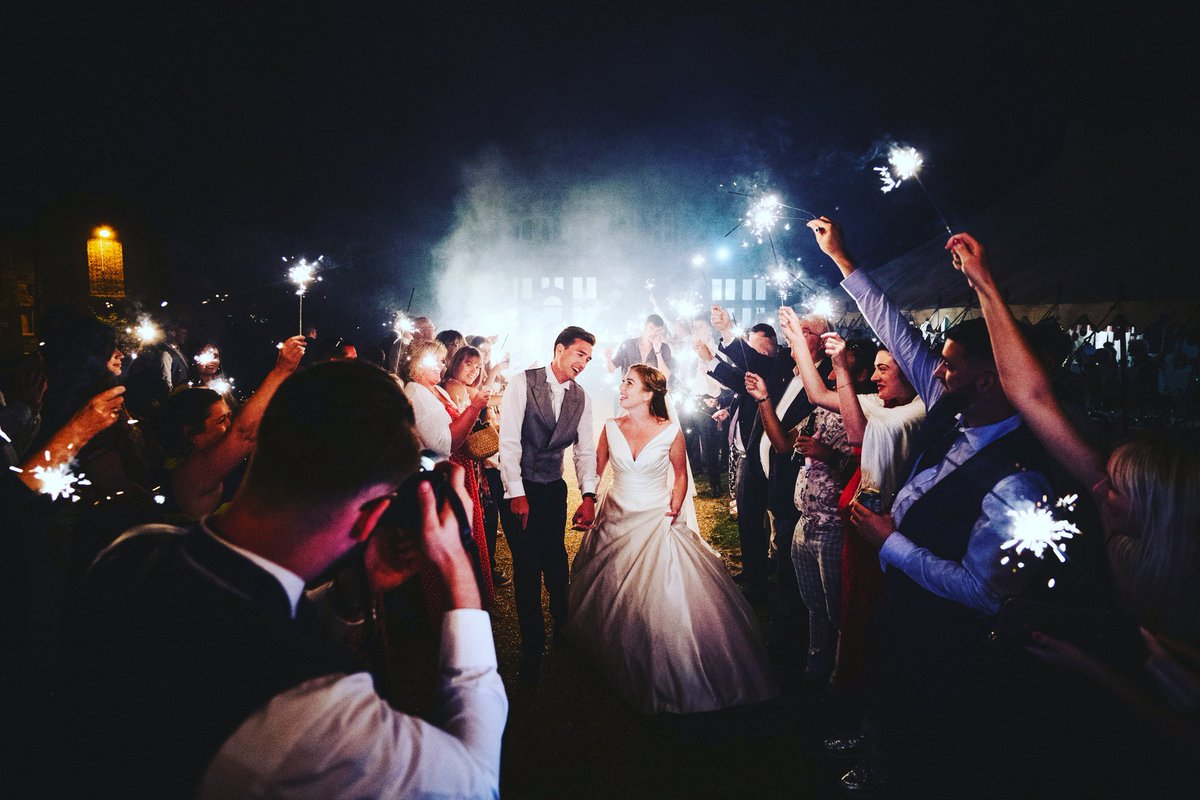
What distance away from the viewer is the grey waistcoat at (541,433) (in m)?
4.53

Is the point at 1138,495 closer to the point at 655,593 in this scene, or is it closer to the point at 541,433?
the point at 655,593

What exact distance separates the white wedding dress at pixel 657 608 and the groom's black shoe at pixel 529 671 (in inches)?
15.0

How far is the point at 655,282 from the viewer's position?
39.9 metres

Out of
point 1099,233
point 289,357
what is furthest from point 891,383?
point 1099,233

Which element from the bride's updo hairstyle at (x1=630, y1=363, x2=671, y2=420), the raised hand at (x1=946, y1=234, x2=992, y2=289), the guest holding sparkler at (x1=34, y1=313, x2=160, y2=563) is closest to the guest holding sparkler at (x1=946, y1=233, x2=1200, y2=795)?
the raised hand at (x1=946, y1=234, x2=992, y2=289)

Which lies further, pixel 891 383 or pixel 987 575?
pixel 891 383

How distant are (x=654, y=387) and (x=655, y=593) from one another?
5.12ft

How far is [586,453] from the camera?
4859mm

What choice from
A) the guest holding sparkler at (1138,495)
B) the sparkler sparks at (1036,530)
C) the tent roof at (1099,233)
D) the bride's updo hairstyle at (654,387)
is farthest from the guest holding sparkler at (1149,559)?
the tent roof at (1099,233)

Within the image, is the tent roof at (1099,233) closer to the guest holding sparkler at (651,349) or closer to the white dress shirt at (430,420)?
the guest holding sparkler at (651,349)

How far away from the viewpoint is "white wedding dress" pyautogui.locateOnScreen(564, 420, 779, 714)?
3773 mm

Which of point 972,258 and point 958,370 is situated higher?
point 972,258

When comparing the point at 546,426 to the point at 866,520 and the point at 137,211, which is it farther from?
the point at 137,211

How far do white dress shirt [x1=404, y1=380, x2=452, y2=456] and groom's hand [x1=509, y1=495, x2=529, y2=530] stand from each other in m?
0.72
